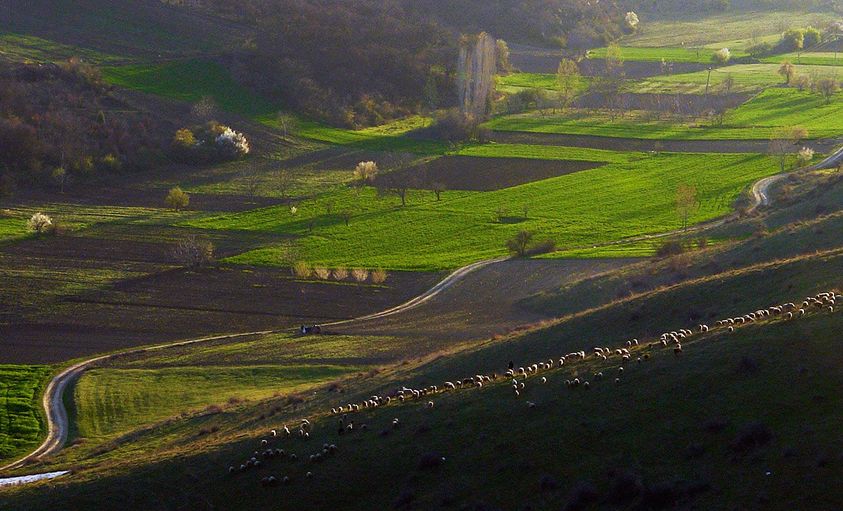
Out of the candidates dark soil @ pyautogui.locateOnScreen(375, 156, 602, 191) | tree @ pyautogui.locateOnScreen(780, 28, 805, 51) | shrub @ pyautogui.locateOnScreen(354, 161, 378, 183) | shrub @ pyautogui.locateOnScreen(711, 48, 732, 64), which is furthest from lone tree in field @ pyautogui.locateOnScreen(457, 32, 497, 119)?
tree @ pyautogui.locateOnScreen(780, 28, 805, 51)

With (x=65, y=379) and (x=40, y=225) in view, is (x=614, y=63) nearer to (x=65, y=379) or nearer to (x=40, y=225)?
(x=40, y=225)

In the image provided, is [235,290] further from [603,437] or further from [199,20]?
[199,20]

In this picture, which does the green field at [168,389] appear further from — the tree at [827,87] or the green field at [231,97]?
the tree at [827,87]

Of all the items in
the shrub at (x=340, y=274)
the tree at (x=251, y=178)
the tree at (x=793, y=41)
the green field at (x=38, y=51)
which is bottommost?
the shrub at (x=340, y=274)

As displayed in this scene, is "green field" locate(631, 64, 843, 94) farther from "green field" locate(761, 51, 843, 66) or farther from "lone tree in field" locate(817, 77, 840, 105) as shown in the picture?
"lone tree in field" locate(817, 77, 840, 105)

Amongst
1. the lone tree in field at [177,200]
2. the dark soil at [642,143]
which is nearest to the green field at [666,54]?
the dark soil at [642,143]

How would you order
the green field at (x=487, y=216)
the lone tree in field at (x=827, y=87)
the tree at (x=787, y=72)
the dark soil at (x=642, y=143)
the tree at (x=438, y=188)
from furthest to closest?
the tree at (x=787, y=72), the lone tree in field at (x=827, y=87), the dark soil at (x=642, y=143), the tree at (x=438, y=188), the green field at (x=487, y=216)

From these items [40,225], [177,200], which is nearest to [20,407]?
[40,225]
